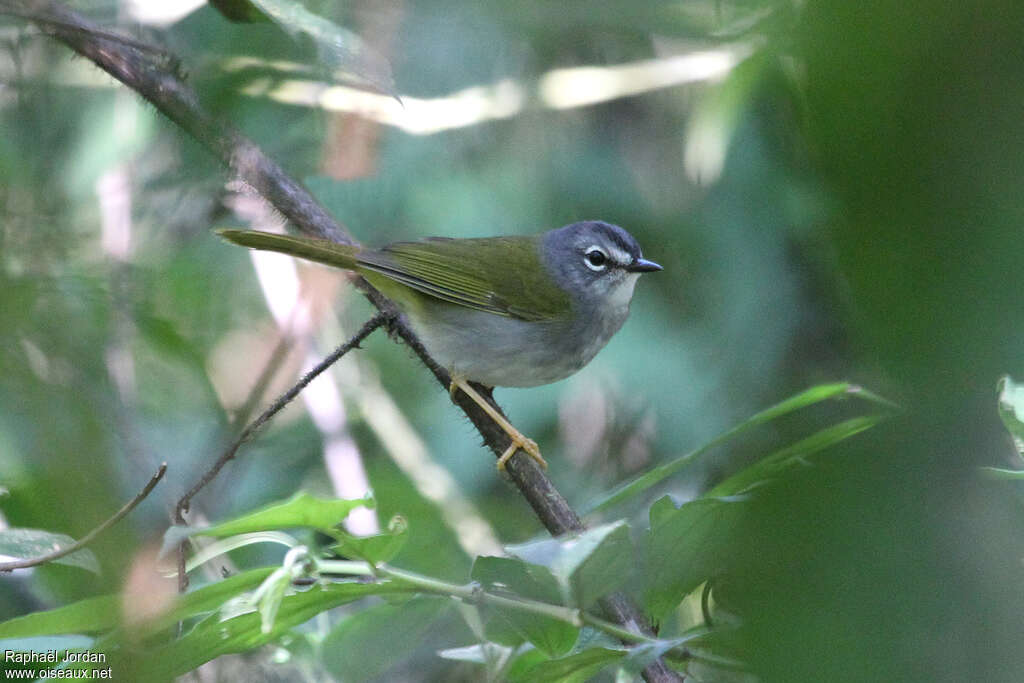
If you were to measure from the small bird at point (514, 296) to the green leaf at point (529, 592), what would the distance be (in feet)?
6.73

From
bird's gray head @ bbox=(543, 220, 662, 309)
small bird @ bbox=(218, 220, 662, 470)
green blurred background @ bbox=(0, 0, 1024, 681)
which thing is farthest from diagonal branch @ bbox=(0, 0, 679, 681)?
bird's gray head @ bbox=(543, 220, 662, 309)

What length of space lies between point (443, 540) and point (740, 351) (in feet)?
5.36

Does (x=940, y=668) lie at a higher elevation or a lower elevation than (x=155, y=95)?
lower

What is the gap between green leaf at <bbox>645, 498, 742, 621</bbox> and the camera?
1.03 m

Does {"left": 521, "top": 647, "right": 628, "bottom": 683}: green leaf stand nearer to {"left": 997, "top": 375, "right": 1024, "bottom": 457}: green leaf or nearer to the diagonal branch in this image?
{"left": 997, "top": 375, "right": 1024, "bottom": 457}: green leaf

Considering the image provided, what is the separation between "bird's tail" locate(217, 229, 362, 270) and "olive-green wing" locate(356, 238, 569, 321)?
61 centimetres

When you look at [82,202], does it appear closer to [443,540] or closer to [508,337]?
[508,337]

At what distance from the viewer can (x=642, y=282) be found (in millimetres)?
4922

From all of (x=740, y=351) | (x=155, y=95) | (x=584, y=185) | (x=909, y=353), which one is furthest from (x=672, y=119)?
(x=909, y=353)

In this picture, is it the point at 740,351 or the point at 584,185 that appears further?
the point at 584,185

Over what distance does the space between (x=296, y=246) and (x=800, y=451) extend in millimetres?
2769

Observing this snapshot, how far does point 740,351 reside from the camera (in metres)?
4.20

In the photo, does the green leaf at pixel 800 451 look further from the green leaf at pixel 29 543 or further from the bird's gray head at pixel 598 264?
the bird's gray head at pixel 598 264

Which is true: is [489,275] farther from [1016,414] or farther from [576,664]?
[1016,414]
